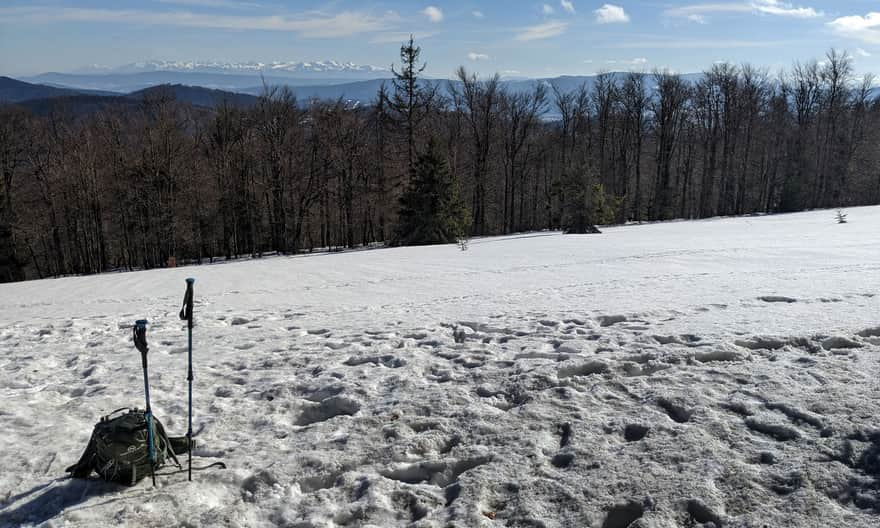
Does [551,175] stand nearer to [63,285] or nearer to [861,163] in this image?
[861,163]

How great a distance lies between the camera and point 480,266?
14000mm

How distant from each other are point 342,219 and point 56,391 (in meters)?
34.8

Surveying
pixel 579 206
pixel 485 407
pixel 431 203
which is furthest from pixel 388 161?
pixel 485 407

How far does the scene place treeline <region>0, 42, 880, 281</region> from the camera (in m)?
32.5

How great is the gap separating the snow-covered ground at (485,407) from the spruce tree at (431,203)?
59.4ft


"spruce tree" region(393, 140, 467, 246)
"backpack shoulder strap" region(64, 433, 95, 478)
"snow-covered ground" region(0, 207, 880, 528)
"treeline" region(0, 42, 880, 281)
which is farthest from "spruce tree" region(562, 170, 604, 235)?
"backpack shoulder strap" region(64, 433, 95, 478)

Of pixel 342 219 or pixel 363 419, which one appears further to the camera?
pixel 342 219

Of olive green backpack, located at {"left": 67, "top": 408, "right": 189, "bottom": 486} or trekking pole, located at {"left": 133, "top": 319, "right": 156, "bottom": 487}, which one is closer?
trekking pole, located at {"left": 133, "top": 319, "right": 156, "bottom": 487}

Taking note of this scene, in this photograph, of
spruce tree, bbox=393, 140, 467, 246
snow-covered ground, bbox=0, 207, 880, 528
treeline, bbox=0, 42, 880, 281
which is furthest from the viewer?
treeline, bbox=0, 42, 880, 281

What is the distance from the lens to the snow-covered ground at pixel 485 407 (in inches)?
128

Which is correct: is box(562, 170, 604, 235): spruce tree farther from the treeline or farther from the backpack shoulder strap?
the backpack shoulder strap

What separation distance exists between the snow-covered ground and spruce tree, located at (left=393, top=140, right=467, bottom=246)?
18.1 meters

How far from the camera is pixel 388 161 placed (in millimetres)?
38531

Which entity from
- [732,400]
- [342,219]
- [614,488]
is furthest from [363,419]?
[342,219]
